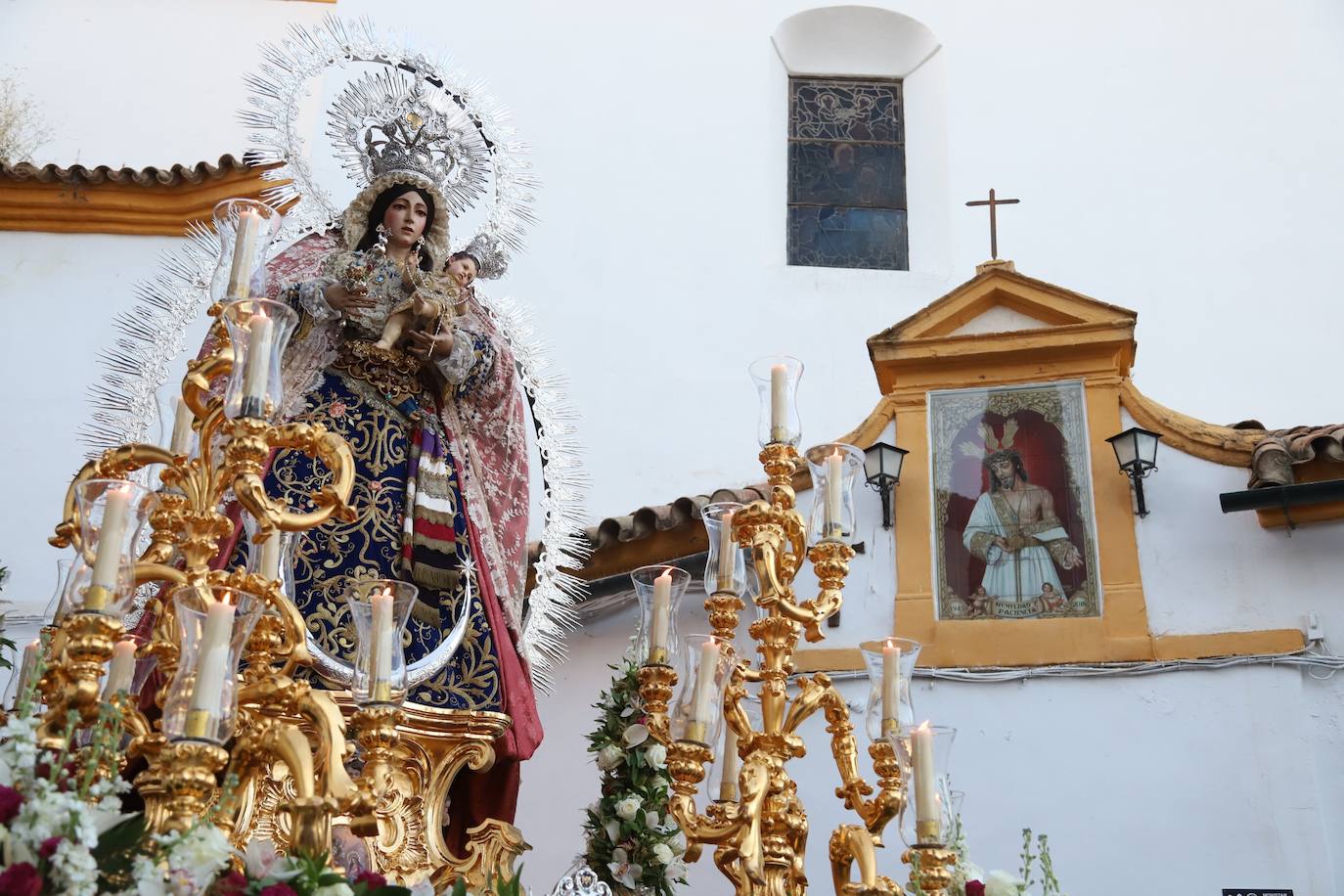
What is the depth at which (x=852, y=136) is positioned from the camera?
32.0 ft

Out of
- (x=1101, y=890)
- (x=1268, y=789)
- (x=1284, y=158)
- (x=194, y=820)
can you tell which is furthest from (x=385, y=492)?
(x=1284, y=158)

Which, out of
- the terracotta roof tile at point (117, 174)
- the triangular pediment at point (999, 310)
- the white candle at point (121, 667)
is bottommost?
the white candle at point (121, 667)

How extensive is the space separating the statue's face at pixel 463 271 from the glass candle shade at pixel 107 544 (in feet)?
5.78

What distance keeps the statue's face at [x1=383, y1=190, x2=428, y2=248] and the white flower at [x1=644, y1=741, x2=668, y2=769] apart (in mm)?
1559

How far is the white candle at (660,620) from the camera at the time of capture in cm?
414

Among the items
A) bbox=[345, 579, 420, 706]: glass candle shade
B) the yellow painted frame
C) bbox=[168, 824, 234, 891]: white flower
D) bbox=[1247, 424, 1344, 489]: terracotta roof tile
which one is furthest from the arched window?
bbox=[168, 824, 234, 891]: white flower

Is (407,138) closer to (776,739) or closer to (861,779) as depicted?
(776,739)

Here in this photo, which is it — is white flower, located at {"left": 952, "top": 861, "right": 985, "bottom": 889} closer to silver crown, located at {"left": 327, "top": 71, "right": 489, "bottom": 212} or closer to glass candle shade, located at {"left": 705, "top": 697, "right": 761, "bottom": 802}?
glass candle shade, located at {"left": 705, "top": 697, "right": 761, "bottom": 802}

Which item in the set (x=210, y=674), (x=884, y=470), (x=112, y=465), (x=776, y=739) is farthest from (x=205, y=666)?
(x=884, y=470)

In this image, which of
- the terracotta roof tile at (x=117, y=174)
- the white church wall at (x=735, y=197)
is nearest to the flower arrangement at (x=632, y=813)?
the white church wall at (x=735, y=197)

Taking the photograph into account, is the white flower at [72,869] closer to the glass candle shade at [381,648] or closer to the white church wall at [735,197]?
the glass candle shade at [381,648]

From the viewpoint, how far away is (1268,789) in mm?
5648

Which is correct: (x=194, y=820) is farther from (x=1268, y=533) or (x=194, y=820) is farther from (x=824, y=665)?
(x=1268, y=533)

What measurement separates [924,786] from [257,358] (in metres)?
1.62
